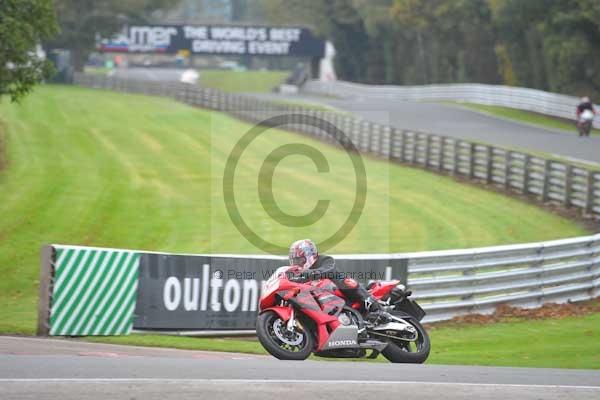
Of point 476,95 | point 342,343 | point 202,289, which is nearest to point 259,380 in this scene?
point 342,343

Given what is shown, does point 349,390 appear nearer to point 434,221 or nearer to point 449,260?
point 449,260

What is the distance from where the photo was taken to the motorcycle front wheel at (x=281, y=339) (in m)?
11.5

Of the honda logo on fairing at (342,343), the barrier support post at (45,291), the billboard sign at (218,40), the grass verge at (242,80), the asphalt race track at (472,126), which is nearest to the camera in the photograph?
the honda logo on fairing at (342,343)

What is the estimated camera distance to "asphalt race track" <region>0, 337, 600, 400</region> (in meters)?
8.91

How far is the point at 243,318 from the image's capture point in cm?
1509

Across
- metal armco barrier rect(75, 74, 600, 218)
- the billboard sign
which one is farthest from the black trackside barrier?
the billboard sign

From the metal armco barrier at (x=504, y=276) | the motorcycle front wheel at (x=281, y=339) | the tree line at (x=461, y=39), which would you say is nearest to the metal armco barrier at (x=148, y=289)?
the metal armco barrier at (x=504, y=276)

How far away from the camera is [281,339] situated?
1155cm

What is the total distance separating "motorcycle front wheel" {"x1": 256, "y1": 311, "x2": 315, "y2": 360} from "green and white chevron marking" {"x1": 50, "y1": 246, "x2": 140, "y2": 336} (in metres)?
3.19

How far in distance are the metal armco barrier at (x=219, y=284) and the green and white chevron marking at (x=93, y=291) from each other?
0.04ft

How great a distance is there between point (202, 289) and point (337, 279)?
3078mm

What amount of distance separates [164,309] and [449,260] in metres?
4.95

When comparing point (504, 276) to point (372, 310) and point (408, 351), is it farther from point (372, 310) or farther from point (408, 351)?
point (372, 310)

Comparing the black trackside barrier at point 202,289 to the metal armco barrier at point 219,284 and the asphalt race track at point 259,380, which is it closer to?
the metal armco barrier at point 219,284
